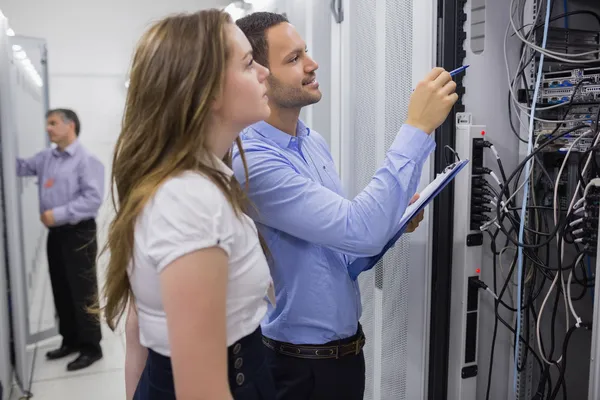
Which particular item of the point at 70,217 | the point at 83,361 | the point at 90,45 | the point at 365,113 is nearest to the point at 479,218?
the point at 365,113

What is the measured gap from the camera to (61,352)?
3.20m

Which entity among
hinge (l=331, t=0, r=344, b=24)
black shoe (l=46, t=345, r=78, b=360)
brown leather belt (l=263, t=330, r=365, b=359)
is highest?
hinge (l=331, t=0, r=344, b=24)

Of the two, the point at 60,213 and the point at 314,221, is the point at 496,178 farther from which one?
the point at 60,213

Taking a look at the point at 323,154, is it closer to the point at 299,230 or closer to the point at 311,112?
the point at 299,230

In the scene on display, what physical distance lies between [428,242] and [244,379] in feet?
2.74

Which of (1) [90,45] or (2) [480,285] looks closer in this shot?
(2) [480,285]

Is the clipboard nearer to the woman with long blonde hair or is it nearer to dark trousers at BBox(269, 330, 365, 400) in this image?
dark trousers at BBox(269, 330, 365, 400)

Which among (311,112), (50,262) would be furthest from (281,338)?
(50,262)

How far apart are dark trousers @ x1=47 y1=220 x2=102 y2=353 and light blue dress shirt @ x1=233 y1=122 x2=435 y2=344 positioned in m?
2.11

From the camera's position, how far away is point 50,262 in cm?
307

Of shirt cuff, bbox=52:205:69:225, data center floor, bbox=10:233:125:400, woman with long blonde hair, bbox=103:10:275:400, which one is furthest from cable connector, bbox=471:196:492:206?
shirt cuff, bbox=52:205:69:225

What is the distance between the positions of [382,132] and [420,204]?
0.55 metres

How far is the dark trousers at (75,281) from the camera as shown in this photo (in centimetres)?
299

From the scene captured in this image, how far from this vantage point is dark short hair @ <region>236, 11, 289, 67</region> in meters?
1.21
